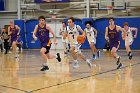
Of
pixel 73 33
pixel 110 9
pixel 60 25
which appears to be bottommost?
pixel 73 33

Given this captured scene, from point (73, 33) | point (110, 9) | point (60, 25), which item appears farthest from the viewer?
point (60, 25)

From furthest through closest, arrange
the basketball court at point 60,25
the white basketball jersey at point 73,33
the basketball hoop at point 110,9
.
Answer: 1. the basketball hoop at point 110,9
2. the white basketball jersey at point 73,33
3. the basketball court at point 60,25

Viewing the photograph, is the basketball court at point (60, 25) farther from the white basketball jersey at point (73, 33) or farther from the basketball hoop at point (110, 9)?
the white basketball jersey at point (73, 33)

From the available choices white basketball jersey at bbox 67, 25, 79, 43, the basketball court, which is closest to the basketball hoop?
the basketball court

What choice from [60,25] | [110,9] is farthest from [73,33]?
[60,25]

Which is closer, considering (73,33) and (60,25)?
(73,33)

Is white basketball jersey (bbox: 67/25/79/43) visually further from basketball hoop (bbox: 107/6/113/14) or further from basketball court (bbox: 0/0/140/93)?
basketball hoop (bbox: 107/6/113/14)

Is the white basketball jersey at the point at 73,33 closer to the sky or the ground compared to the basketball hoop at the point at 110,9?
closer to the ground

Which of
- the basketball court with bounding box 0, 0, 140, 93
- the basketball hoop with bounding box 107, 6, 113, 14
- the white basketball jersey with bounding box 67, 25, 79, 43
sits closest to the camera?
the basketball court with bounding box 0, 0, 140, 93

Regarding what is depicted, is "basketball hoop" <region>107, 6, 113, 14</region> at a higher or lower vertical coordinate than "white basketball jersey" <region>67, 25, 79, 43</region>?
higher

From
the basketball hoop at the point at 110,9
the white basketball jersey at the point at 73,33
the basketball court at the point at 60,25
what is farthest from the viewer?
the basketball hoop at the point at 110,9

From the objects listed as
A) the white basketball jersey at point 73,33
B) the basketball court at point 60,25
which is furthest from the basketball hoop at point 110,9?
the white basketball jersey at point 73,33

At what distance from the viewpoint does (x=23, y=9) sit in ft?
92.0

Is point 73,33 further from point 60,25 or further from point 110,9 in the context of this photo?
point 60,25
